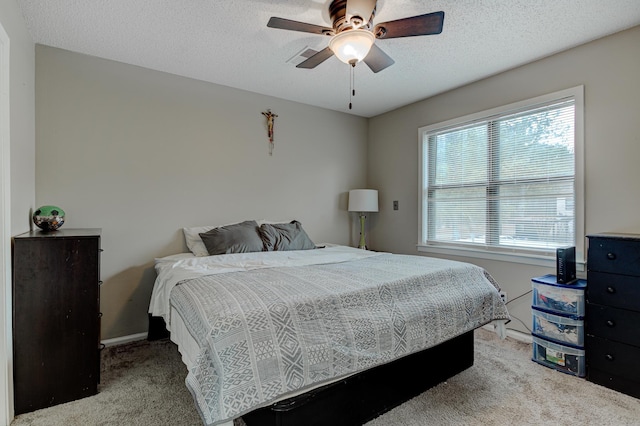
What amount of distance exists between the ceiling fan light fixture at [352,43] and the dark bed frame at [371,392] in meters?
1.83

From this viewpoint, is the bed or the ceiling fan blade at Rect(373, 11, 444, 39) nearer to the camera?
the bed

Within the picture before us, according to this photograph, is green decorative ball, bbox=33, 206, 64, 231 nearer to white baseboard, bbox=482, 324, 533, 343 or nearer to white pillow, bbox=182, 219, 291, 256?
white pillow, bbox=182, 219, 291, 256

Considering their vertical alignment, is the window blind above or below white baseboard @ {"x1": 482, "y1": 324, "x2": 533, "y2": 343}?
above

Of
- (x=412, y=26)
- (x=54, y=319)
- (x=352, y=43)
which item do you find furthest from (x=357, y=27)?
(x=54, y=319)

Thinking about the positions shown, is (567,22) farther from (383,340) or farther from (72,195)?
(72,195)

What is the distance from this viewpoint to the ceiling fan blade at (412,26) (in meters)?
1.72

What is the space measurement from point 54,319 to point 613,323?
3.57 metres

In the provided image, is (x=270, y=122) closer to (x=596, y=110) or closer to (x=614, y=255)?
(x=596, y=110)

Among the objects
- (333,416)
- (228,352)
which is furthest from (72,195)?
(333,416)

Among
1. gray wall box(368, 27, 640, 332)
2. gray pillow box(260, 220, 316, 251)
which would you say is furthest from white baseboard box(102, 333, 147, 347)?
gray wall box(368, 27, 640, 332)

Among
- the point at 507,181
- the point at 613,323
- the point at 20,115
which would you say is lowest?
the point at 613,323

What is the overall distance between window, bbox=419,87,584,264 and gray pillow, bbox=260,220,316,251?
1.51 meters

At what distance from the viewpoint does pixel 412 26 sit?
5.94 ft

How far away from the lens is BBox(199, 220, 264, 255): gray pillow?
2936 millimetres
